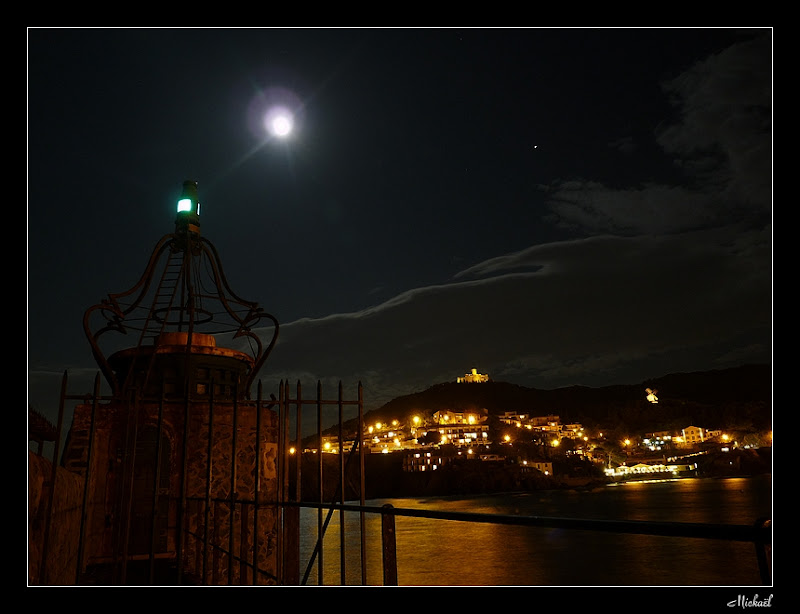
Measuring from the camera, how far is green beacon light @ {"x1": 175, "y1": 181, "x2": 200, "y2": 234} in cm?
1152

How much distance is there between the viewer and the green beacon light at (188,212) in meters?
11.5

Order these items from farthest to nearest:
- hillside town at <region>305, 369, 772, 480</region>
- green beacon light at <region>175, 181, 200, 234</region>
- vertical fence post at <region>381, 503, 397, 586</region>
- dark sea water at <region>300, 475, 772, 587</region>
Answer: hillside town at <region>305, 369, 772, 480</region> < dark sea water at <region>300, 475, 772, 587</region> < green beacon light at <region>175, 181, 200, 234</region> < vertical fence post at <region>381, 503, 397, 586</region>

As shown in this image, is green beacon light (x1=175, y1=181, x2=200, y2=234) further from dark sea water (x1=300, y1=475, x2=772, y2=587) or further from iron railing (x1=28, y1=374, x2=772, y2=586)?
dark sea water (x1=300, y1=475, x2=772, y2=587)

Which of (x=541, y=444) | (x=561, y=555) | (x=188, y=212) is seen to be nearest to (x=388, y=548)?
(x=188, y=212)

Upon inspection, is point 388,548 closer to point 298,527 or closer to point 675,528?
point 675,528

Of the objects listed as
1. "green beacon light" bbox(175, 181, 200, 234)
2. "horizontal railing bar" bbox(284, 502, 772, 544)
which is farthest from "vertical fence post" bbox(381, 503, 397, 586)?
"green beacon light" bbox(175, 181, 200, 234)

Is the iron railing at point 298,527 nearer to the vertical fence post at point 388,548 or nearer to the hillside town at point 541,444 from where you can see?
the vertical fence post at point 388,548

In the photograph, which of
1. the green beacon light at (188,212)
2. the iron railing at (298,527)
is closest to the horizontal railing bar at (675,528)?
the iron railing at (298,527)

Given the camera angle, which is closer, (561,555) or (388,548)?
(388,548)

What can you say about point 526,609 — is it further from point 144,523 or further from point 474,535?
point 474,535

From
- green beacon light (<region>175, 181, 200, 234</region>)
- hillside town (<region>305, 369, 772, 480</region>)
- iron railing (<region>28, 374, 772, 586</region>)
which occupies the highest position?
green beacon light (<region>175, 181, 200, 234</region>)

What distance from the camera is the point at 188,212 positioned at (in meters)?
11.6

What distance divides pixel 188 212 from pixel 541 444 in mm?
126774

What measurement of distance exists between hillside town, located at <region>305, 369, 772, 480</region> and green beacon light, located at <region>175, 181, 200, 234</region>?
10162 cm
